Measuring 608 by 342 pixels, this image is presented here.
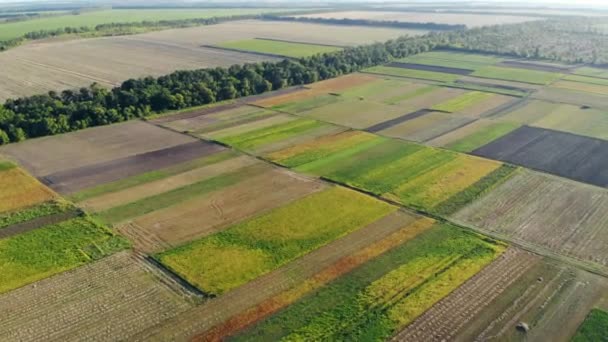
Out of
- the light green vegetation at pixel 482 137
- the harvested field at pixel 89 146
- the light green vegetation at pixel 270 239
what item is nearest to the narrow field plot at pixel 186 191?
the light green vegetation at pixel 270 239

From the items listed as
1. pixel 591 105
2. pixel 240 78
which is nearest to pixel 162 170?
pixel 240 78

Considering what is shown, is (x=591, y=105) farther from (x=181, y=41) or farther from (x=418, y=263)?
(x=181, y=41)

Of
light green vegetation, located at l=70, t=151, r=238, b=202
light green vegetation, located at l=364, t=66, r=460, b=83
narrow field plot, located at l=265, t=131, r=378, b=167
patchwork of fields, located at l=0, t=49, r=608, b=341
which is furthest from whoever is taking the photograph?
light green vegetation, located at l=364, t=66, r=460, b=83

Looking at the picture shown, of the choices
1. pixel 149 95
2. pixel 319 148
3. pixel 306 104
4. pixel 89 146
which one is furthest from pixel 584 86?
pixel 89 146

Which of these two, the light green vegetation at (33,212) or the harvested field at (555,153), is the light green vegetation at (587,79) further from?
the light green vegetation at (33,212)

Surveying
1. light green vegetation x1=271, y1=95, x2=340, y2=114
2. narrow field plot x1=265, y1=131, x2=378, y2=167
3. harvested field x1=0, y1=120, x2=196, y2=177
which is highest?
light green vegetation x1=271, y1=95, x2=340, y2=114

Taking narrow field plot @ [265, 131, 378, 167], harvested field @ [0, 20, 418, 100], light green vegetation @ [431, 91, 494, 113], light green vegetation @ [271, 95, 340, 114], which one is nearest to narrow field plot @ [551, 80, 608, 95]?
light green vegetation @ [431, 91, 494, 113]

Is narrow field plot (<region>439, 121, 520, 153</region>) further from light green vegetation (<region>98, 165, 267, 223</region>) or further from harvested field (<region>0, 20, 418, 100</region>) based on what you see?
harvested field (<region>0, 20, 418, 100</region>)

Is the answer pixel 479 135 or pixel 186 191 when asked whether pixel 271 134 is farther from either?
pixel 479 135
